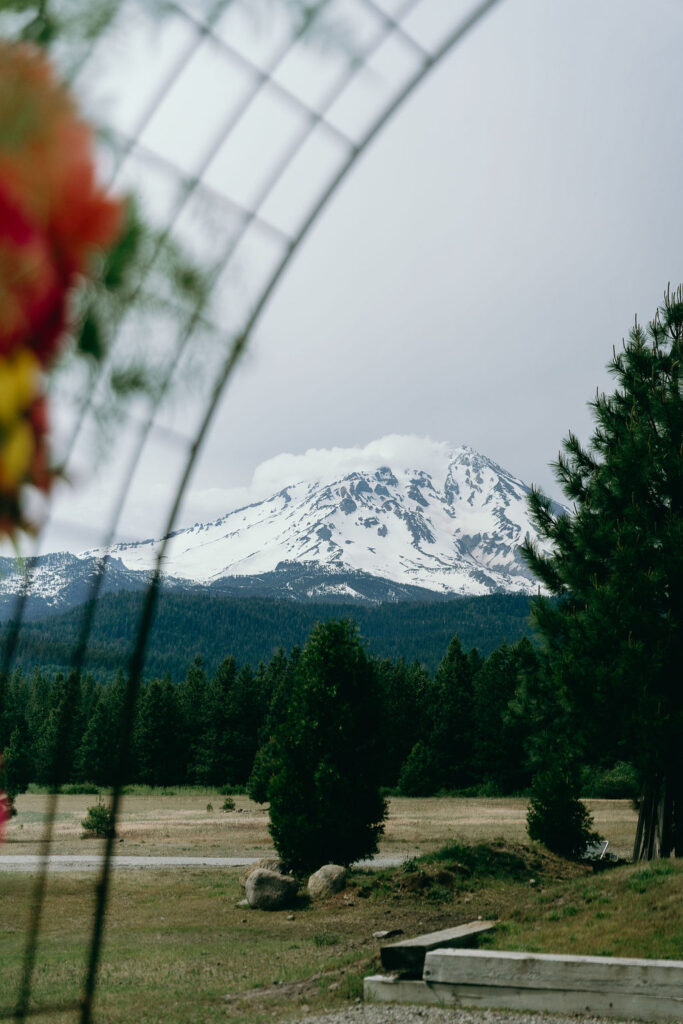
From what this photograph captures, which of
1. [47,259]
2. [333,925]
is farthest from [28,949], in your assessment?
[333,925]

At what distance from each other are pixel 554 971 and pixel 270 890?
627 centimetres

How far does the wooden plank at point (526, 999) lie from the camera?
17.7 feet

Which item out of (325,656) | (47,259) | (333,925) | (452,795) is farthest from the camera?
(452,795)

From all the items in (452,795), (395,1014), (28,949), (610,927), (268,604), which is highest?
(268,604)

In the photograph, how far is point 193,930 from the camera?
32.9ft

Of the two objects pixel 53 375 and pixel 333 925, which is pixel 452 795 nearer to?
pixel 333 925

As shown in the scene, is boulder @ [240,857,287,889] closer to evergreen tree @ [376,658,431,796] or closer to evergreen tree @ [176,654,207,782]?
evergreen tree @ [376,658,431,796]

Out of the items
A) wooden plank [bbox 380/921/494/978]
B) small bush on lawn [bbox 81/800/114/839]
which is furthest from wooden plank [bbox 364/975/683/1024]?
small bush on lawn [bbox 81/800/114/839]

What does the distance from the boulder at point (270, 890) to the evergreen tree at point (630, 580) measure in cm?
472

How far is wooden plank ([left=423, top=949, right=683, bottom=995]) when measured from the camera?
5465 millimetres

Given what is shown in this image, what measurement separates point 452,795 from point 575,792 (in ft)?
85.3

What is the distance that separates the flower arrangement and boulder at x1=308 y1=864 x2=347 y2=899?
11744mm

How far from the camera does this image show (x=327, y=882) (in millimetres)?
11195

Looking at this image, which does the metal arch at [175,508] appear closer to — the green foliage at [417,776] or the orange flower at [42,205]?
the orange flower at [42,205]
